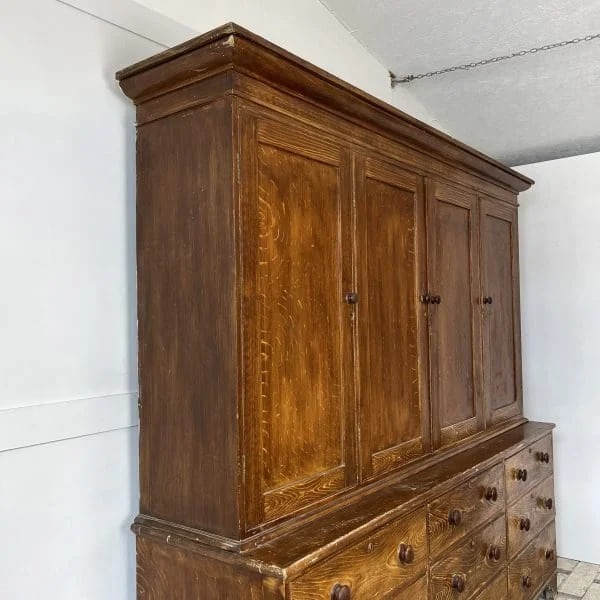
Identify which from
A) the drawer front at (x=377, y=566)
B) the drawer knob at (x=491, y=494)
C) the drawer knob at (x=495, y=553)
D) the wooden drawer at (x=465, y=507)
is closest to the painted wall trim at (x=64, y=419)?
the drawer front at (x=377, y=566)

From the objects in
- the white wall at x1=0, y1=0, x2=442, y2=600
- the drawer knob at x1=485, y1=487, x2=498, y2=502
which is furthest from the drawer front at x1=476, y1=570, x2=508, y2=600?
the white wall at x1=0, y1=0, x2=442, y2=600

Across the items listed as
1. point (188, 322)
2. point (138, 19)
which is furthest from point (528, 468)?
point (138, 19)

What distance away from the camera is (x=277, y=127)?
1.51 m

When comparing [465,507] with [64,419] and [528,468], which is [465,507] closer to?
[528,468]

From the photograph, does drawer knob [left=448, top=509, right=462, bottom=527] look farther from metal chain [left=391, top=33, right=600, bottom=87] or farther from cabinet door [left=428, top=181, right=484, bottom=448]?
metal chain [left=391, top=33, right=600, bottom=87]

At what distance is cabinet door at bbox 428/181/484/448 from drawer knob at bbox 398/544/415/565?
0.51 metres

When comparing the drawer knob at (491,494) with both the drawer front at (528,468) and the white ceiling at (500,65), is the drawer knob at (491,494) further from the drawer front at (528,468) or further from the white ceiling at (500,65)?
the white ceiling at (500,65)

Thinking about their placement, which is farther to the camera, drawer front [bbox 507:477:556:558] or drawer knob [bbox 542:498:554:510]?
drawer knob [bbox 542:498:554:510]

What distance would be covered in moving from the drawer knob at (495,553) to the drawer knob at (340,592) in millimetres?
990

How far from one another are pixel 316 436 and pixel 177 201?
0.70 meters

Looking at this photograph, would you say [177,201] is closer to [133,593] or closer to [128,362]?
[128,362]

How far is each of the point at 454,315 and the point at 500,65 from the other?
4.43 ft

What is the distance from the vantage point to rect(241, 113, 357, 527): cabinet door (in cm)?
143

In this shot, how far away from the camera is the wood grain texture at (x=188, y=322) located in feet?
4.61
